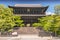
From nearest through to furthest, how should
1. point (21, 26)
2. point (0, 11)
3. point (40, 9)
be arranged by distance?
point (0, 11) < point (21, 26) < point (40, 9)

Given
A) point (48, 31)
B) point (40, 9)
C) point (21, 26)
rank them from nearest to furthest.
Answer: point (48, 31), point (21, 26), point (40, 9)

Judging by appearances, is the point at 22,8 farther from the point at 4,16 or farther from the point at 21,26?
the point at 4,16

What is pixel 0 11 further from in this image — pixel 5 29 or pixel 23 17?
pixel 23 17

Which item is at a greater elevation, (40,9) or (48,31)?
(40,9)

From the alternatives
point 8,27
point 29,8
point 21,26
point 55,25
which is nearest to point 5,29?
point 8,27

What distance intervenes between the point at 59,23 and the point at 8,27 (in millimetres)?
7318

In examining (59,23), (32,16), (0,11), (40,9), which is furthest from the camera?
(40,9)

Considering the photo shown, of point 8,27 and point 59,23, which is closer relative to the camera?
point 59,23

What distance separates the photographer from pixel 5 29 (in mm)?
26516

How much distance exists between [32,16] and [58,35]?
1108 centimetres

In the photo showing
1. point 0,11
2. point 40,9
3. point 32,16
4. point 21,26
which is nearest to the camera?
point 0,11

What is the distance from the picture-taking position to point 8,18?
27.2m

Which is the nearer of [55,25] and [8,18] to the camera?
[55,25]

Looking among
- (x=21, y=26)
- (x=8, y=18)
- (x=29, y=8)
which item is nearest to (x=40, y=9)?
(x=29, y=8)
